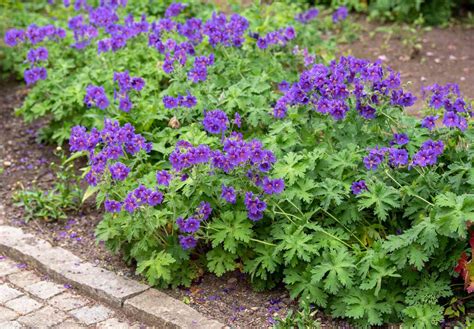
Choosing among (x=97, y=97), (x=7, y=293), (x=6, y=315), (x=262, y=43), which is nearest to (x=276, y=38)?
(x=262, y=43)

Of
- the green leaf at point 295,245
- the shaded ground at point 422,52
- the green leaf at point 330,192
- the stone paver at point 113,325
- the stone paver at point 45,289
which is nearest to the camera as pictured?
the green leaf at point 295,245

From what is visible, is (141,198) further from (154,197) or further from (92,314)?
(92,314)

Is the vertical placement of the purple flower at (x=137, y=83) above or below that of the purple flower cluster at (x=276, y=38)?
below

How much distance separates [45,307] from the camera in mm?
4582

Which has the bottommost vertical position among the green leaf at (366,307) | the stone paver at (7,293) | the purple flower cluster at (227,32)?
the stone paver at (7,293)

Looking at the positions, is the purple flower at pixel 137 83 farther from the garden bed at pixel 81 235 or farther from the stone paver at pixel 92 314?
the stone paver at pixel 92 314

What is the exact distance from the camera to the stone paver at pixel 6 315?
446 cm

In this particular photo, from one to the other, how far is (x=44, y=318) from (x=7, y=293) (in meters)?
0.40

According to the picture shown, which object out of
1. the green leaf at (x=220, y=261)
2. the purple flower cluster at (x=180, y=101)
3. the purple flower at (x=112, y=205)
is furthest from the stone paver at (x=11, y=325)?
the purple flower cluster at (x=180, y=101)

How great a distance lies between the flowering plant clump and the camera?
13.4ft

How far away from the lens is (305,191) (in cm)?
437

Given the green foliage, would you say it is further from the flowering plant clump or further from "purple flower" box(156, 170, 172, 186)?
"purple flower" box(156, 170, 172, 186)

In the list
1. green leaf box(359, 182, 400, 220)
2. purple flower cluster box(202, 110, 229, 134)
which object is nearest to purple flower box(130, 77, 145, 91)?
purple flower cluster box(202, 110, 229, 134)

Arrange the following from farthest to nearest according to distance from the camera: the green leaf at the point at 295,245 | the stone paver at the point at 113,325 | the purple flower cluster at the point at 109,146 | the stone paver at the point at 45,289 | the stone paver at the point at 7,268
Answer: the stone paver at the point at 7,268, the stone paver at the point at 45,289, the purple flower cluster at the point at 109,146, the stone paver at the point at 113,325, the green leaf at the point at 295,245
